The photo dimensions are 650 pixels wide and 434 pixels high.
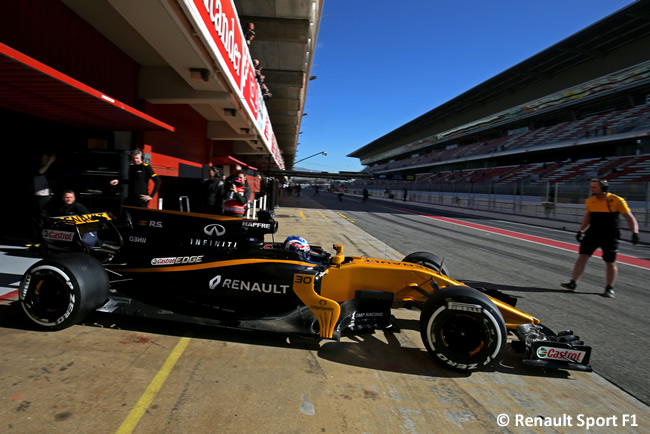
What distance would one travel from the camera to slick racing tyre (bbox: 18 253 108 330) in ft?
8.59

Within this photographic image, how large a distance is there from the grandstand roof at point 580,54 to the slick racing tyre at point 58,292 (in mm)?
36505

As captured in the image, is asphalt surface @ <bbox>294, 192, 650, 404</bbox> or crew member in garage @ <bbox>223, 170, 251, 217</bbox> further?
crew member in garage @ <bbox>223, 170, 251, 217</bbox>

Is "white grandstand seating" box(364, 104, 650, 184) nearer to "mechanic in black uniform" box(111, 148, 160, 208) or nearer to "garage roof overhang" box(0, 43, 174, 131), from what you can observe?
"mechanic in black uniform" box(111, 148, 160, 208)

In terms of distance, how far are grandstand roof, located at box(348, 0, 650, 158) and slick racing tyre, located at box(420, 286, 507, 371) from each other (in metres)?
34.8

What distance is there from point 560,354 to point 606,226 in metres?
3.20

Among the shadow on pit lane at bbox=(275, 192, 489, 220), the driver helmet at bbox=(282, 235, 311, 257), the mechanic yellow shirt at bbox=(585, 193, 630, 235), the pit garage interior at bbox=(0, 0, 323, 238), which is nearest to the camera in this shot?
the driver helmet at bbox=(282, 235, 311, 257)

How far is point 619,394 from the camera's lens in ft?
7.74

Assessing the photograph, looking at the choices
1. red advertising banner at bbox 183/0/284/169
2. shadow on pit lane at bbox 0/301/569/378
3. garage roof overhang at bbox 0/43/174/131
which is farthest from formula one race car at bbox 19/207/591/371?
red advertising banner at bbox 183/0/284/169

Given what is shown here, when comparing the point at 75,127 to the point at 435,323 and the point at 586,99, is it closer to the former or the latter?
the point at 435,323

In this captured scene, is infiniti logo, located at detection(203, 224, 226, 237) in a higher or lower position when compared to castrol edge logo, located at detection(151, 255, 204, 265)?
higher

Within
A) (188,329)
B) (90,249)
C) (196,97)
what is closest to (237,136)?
(196,97)

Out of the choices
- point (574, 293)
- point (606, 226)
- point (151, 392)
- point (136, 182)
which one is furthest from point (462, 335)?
point (136, 182)

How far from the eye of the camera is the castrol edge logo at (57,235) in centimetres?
328

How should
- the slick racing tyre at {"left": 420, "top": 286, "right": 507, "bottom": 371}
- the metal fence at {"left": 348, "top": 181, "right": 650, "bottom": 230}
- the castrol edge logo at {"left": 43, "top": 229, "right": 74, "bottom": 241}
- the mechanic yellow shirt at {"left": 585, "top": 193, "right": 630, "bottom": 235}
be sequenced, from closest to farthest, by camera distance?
the slick racing tyre at {"left": 420, "top": 286, "right": 507, "bottom": 371}
the castrol edge logo at {"left": 43, "top": 229, "right": 74, "bottom": 241}
the mechanic yellow shirt at {"left": 585, "top": 193, "right": 630, "bottom": 235}
the metal fence at {"left": 348, "top": 181, "right": 650, "bottom": 230}
